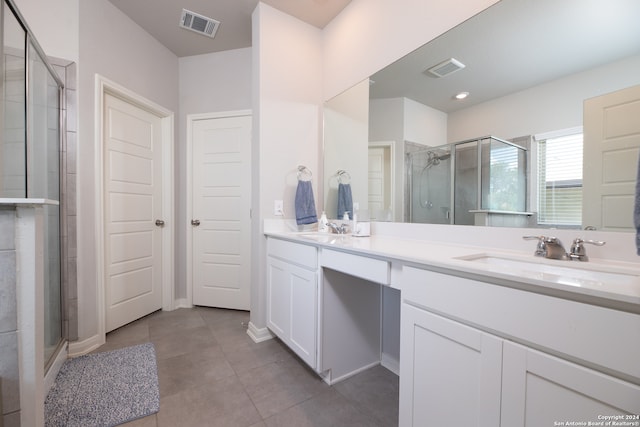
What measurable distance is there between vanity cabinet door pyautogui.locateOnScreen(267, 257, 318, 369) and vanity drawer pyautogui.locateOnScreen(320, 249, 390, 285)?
16 centimetres

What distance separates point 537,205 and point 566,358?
2.23 ft

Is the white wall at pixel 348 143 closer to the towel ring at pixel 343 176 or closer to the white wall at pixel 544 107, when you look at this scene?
the towel ring at pixel 343 176

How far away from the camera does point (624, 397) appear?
20.4 inches

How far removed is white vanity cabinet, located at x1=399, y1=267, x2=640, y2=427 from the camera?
535 millimetres

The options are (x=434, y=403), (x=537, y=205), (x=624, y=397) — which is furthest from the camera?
(x=537, y=205)

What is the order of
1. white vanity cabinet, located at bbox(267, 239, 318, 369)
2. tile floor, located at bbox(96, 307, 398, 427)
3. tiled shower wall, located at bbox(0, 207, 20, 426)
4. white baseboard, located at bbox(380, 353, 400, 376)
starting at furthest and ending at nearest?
white baseboard, located at bbox(380, 353, 400, 376), white vanity cabinet, located at bbox(267, 239, 318, 369), tile floor, located at bbox(96, 307, 398, 427), tiled shower wall, located at bbox(0, 207, 20, 426)

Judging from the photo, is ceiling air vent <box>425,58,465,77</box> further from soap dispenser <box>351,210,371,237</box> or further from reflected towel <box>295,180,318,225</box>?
reflected towel <box>295,180,318,225</box>

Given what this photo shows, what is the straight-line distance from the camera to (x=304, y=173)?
86.6 inches

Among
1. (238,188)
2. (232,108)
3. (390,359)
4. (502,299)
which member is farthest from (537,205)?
(232,108)

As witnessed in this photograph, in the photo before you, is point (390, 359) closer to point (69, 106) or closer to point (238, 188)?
point (238, 188)

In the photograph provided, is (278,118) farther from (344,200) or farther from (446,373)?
(446,373)

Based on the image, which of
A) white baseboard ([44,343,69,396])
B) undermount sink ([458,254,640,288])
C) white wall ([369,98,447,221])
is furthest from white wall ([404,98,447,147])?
white baseboard ([44,343,69,396])

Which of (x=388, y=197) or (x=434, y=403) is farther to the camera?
(x=388, y=197)

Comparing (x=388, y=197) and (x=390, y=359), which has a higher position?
(x=388, y=197)
